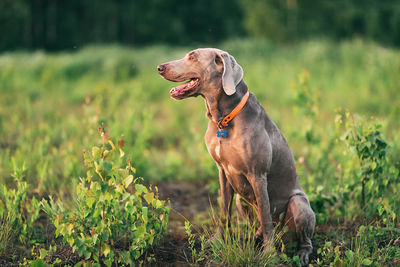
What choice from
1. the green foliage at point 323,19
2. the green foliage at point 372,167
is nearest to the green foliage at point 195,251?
the green foliage at point 372,167

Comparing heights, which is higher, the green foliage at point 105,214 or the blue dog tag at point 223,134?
the blue dog tag at point 223,134

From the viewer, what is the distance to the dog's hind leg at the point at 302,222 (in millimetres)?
3043

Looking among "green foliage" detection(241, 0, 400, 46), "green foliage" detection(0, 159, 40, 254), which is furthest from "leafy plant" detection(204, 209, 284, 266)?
"green foliage" detection(241, 0, 400, 46)

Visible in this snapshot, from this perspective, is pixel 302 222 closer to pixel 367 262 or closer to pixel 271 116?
pixel 367 262

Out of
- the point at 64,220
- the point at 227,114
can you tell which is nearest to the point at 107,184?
the point at 64,220

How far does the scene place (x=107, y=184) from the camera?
2588mm

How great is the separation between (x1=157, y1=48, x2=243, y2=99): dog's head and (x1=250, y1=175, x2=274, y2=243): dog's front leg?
0.66 m

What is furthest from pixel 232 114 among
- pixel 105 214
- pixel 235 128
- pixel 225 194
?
pixel 105 214

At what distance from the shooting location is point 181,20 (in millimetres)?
33344

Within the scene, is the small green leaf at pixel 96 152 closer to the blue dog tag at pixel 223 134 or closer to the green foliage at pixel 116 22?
the blue dog tag at pixel 223 134

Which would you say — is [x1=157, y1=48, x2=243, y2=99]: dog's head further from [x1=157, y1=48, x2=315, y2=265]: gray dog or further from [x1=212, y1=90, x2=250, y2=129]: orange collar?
[x1=212, y1=90, x2=250, y2=129]: orange collar

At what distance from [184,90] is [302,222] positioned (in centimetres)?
129

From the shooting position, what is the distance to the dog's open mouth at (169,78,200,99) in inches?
110

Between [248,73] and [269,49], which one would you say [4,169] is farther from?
[269,49]
